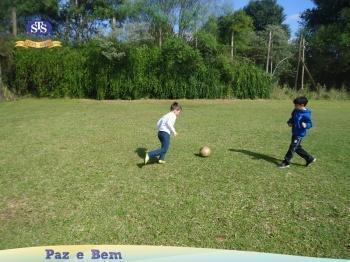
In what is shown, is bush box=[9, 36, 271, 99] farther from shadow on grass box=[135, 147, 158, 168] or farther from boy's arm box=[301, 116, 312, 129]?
boy's arm box=[301, 116, 312, 129]

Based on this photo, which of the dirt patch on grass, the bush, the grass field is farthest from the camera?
the bush

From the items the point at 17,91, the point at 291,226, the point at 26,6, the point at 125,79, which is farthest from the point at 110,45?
the point at 26,6

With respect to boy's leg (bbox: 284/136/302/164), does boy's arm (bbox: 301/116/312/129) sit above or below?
above

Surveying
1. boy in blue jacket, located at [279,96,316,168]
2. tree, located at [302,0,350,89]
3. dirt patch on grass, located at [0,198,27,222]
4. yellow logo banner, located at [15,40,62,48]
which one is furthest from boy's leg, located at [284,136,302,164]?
tree, located at [302,0,350,89]

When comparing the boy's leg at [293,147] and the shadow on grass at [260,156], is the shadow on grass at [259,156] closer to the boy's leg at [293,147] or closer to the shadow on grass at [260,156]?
the shadow on grass at [260,156]

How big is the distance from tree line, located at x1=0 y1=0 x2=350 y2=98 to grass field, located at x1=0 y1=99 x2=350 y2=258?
11558 mm

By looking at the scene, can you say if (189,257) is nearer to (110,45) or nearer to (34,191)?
(34,191)

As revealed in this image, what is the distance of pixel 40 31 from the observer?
26219 mm

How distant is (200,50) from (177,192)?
17454mm

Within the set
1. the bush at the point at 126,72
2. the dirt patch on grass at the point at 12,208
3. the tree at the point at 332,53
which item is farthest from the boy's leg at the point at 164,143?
the tree at the point at 332,53

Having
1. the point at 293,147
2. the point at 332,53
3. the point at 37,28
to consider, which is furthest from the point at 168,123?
A: the point at 332,53

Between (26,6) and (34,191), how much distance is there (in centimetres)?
3889

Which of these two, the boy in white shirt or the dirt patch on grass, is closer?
the dirt patch on grass

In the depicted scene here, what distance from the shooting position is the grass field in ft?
15.9
